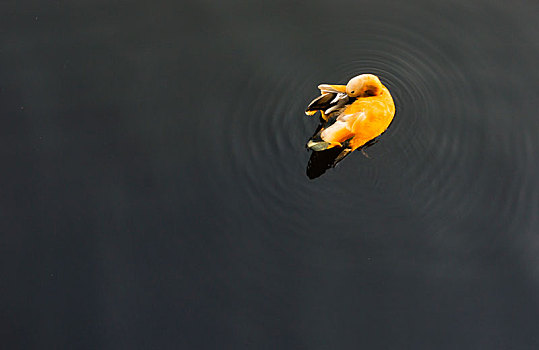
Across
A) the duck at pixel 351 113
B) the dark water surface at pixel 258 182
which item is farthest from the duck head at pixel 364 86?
the dark water surface at pixel 258 182

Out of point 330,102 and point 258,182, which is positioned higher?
point 330,102

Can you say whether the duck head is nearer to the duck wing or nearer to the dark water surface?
the duck wing

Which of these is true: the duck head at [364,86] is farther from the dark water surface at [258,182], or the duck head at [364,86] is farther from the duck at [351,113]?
the dark water surface at [258,182]

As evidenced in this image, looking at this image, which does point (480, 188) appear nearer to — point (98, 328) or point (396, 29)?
point (396, 29)

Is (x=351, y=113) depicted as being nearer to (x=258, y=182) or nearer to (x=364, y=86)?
(x=364, y=86)

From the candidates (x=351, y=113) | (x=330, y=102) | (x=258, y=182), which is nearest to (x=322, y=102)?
(x=330, y=102)
